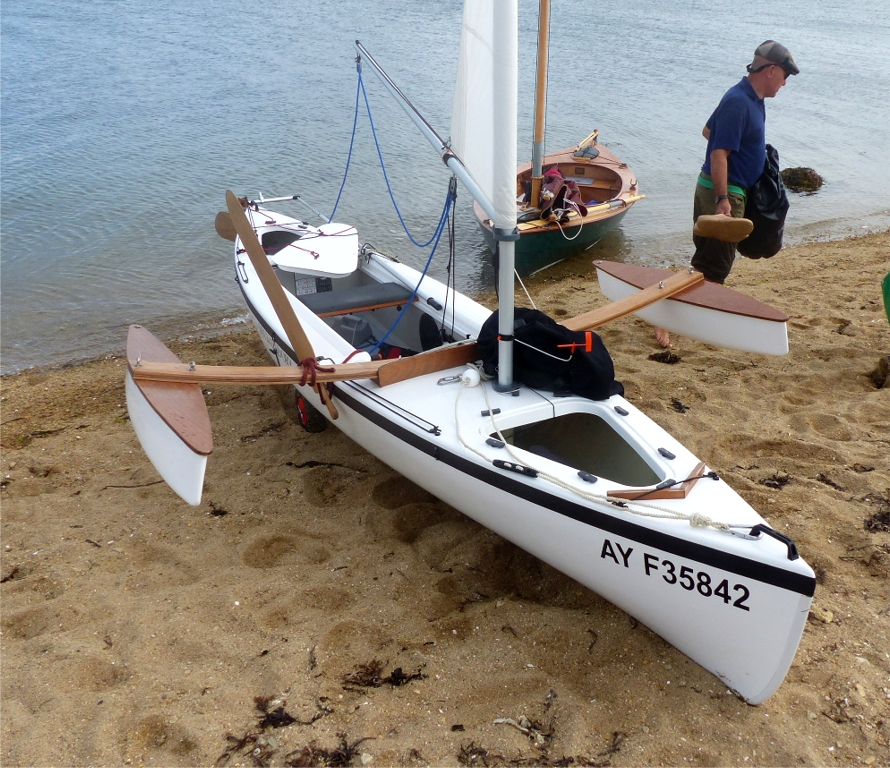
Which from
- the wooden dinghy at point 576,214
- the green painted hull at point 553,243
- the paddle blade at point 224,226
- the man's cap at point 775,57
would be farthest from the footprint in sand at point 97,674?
the green painted hull at point 553,243

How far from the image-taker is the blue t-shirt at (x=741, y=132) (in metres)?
4.69

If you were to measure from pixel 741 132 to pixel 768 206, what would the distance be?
2.17 feet

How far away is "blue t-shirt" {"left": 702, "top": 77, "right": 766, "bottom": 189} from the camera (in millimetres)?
4688

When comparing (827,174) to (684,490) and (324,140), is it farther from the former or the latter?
(684,490)

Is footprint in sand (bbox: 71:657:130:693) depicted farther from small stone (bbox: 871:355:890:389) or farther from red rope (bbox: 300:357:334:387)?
small stone (bbox: 871:355:890:389)

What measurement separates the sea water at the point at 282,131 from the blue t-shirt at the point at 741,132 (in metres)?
4.31

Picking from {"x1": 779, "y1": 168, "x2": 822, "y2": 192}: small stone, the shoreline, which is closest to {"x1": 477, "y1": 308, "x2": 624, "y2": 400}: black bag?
the shoreline

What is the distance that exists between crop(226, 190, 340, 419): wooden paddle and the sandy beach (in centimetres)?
108

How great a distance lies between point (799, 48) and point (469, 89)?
2585 centimetres

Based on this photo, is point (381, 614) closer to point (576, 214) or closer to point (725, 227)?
point (725, 227)

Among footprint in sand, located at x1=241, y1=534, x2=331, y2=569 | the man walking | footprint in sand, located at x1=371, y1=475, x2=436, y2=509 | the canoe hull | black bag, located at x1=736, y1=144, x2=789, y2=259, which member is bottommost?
footprint in sand, located at x1=371, y1=475, x2=436, y2=509

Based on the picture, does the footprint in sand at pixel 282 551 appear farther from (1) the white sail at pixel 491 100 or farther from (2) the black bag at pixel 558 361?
(1) the white sail at pixel 491 100

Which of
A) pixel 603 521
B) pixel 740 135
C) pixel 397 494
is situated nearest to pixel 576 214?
pixel 740 135

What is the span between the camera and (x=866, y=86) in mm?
19672
